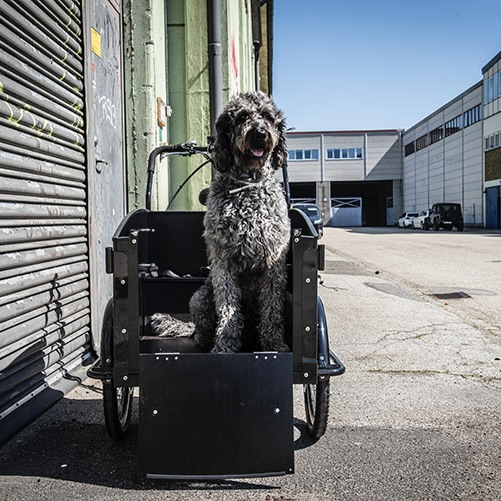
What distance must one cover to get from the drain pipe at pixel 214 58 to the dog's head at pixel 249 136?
4.61 meters

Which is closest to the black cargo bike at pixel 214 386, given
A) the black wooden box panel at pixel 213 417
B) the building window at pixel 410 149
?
the black wooden box panel at pixel 213 417

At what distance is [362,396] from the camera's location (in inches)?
187

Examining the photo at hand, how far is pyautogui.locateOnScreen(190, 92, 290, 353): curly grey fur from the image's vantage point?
352 centimetres

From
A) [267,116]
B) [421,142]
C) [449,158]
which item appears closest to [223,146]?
[267,116]

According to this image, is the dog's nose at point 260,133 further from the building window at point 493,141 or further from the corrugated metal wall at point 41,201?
the building window at point 493,141

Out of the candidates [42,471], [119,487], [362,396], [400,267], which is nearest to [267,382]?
[119,487]

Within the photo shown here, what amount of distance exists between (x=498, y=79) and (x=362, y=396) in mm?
47411

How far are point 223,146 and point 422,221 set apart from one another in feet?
155

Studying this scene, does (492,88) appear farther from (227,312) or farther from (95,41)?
(227,312)

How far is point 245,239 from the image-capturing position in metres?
3.48


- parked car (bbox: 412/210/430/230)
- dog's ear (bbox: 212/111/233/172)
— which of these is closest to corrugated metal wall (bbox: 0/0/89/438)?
dog's ear (bbox: 212/111/233/172)

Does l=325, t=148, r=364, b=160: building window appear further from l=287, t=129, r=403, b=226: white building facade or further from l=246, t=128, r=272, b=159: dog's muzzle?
l=246, t=128, r=272, b=159: dog's muzzle

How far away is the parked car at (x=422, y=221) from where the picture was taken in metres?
47.1

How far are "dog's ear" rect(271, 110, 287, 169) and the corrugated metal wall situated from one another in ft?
5.42
